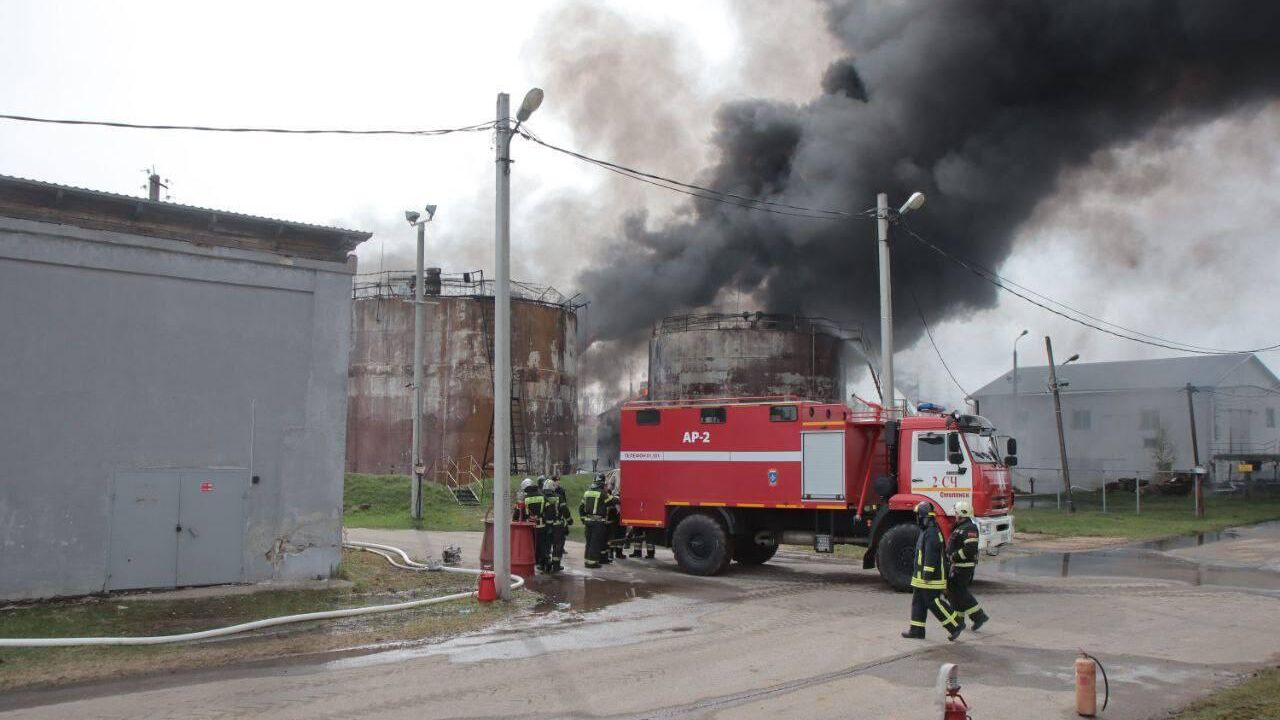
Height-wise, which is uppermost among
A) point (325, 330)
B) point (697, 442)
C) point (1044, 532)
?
point (325, 330)

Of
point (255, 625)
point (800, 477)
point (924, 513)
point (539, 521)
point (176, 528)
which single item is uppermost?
point (800, 477)

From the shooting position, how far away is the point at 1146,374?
5612cm

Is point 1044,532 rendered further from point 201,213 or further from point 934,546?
point 201,213

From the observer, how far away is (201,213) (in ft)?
41.8

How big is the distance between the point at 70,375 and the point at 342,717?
751cm

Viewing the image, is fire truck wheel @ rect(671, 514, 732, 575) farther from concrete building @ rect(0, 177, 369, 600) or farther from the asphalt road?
concrete building @ rect(0, 177, 369, 600)

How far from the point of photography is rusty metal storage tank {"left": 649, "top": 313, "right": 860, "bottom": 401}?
35.3 m

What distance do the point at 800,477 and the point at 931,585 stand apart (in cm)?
508

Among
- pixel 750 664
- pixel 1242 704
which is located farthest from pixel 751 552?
pixel 1242 704

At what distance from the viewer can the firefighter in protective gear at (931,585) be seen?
9486 mm

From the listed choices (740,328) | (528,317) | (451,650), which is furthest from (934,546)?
(528,317)

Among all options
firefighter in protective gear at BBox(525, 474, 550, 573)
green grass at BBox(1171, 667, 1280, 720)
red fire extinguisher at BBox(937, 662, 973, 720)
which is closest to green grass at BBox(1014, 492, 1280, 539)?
firefighter in protective gear at BBox(525, 474, 550, 573)

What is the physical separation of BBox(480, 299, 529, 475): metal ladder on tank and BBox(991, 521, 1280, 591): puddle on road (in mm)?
21247

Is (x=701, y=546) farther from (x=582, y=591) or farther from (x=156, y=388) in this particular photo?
(x=156, y=388)
